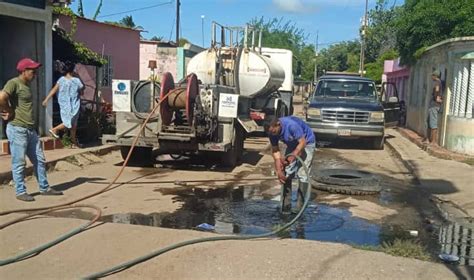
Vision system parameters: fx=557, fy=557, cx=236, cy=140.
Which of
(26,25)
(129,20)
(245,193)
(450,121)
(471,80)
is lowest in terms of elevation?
(245,193)

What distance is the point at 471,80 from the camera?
1289 centimetres

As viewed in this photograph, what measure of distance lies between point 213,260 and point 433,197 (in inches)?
197

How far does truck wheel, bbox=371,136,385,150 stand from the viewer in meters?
15.6

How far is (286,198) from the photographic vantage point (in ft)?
24.7

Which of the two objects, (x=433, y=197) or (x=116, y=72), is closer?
(x=433, y=197)

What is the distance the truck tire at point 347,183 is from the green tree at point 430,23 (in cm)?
1024

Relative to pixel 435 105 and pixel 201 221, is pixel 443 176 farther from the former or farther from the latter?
pixel 201 221

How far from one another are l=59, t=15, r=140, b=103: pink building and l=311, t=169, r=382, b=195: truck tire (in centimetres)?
900

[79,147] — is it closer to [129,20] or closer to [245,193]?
[245,193]

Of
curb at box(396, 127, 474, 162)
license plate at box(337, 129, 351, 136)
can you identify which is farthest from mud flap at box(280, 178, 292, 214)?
license plate at box(337, 129, 351, 136)

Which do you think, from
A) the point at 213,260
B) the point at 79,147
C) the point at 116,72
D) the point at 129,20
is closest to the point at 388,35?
the point at 129,20

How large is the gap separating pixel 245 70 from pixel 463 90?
5255 mm

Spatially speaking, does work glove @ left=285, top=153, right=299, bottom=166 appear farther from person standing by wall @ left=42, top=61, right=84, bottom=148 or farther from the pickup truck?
the pickup truck

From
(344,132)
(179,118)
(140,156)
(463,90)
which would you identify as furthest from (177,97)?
(463,90)
